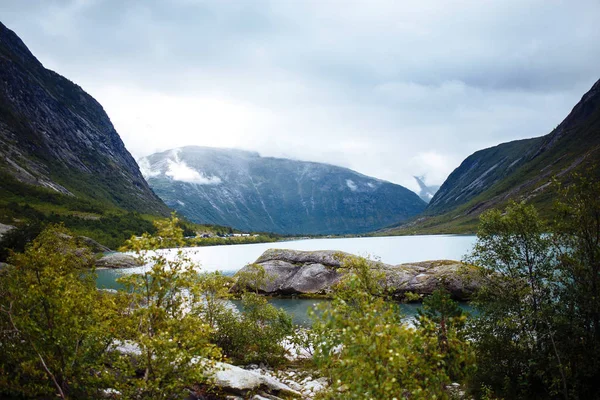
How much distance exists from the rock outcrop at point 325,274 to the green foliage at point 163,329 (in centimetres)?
4375

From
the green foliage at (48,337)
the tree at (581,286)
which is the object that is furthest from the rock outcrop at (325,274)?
the green foliage at (48,337)

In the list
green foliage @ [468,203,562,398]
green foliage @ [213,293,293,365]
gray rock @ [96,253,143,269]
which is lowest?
gray rock @ [96,253,143,269]

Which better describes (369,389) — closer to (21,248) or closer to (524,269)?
(524,269)

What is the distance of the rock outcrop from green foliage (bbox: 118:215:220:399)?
43.7 metres

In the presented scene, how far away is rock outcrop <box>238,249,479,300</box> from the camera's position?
5619 cm

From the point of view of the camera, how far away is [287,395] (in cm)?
1941

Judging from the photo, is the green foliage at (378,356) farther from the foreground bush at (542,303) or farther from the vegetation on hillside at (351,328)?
the foreground bush at (542,303)

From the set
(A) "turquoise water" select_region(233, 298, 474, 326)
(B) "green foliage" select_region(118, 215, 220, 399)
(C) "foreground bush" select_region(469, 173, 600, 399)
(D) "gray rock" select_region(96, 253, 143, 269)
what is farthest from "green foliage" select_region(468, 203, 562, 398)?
(D) "gray rock" select_region(96, 253, 143, 269)

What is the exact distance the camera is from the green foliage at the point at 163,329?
1048 cm

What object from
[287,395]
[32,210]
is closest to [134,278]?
[287,395]

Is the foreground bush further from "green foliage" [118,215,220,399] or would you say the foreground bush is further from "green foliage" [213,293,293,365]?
"green foliage" [118,215,220,399]

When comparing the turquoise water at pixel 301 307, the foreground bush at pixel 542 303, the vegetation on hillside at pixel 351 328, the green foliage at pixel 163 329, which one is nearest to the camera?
the vegetation on hillside at pixel 351 328

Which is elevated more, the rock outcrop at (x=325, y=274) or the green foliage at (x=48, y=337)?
the green foliage at (x=48, y=337)

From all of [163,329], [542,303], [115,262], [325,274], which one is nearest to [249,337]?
[163,329]
